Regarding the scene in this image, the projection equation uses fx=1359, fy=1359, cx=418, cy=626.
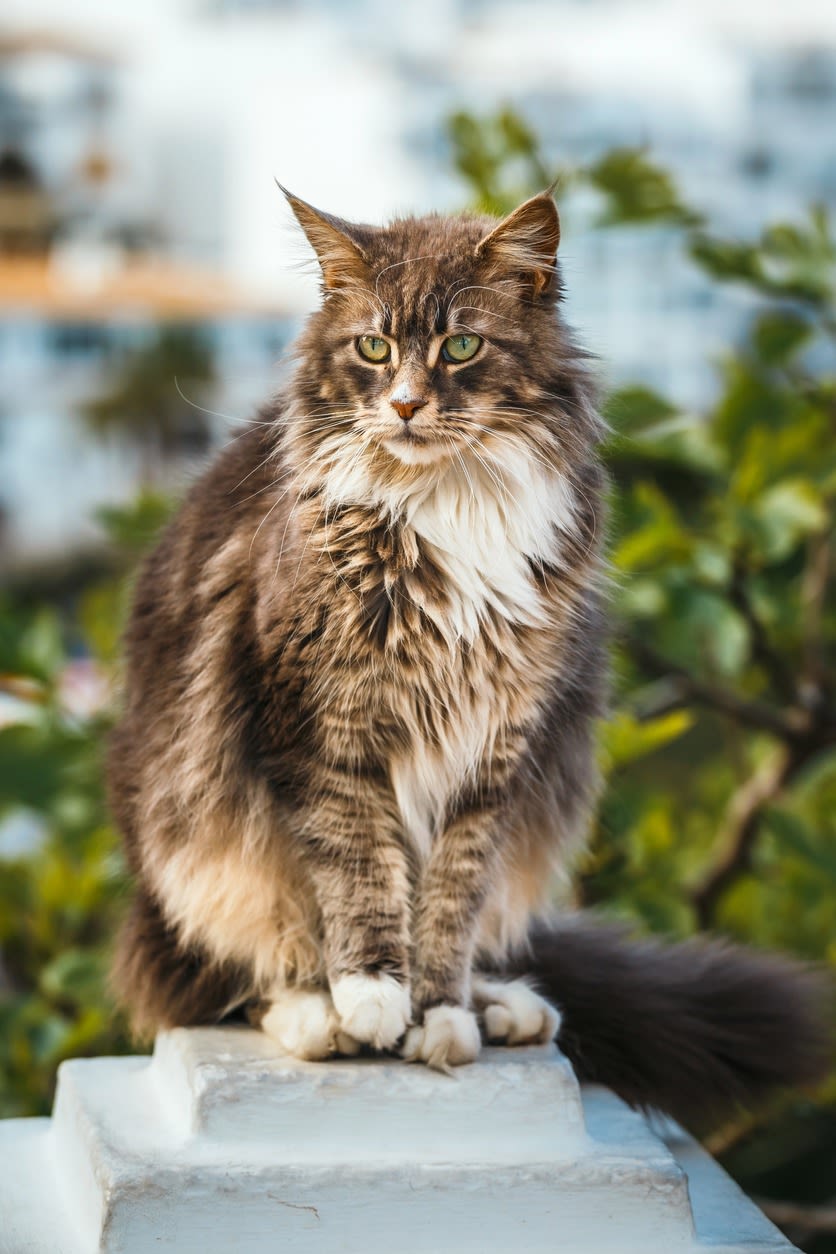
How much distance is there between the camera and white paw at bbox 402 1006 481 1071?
1.58 meters

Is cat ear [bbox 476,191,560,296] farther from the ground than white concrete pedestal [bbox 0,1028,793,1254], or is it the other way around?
cat ear [bbox 476,191,560,296]

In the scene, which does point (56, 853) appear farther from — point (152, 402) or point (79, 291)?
point (152, 402)

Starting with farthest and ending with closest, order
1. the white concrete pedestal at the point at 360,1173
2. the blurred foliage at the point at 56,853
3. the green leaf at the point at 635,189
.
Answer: the green leaf at the point at 635,189 < the blurred foliage at the point at 56,853 < the white concrete pedestal at the point at 360,1173

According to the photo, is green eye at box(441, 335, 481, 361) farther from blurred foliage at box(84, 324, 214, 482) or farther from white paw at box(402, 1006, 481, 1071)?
blurred foliage at box(84, 324, 214, 482)

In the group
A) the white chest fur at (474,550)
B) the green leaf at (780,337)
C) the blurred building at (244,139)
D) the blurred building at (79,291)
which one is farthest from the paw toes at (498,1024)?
the blurred building at (244,139)

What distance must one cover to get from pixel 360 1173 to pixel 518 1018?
34 cm

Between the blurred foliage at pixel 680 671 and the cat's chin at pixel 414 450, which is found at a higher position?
the cat's chin at pixel 414 450

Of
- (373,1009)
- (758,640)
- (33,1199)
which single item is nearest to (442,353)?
(373,1009)

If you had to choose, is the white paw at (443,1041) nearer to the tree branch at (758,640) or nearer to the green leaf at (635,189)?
the tree branch at (758,640)

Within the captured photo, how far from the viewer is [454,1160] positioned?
148 centimetres

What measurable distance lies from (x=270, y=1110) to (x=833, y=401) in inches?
75.7

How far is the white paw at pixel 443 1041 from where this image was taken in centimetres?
158

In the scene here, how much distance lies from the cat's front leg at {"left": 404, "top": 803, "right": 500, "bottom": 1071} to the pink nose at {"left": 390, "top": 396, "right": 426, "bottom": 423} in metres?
0.50

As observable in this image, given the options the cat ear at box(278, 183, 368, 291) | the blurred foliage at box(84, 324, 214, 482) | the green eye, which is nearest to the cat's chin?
the green eye
